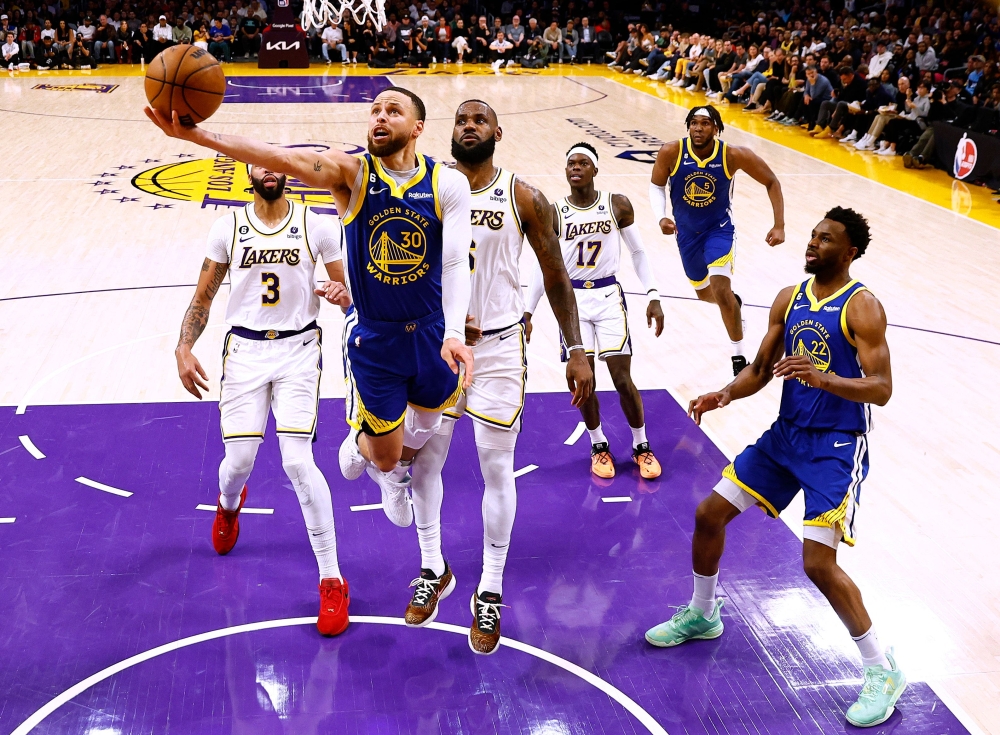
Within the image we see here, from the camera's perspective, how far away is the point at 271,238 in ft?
16.4

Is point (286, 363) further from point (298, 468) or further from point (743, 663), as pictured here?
point (743, 663)

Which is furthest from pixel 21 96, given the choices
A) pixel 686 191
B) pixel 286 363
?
pixel 286 363

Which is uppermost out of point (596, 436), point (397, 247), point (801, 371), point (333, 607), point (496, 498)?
point (397, 247)

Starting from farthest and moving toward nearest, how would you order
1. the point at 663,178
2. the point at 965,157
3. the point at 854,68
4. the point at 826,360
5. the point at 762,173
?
the point at 854,68, the point at 965,157, the point at 663,178, the point at 762,173, the point at 826,360

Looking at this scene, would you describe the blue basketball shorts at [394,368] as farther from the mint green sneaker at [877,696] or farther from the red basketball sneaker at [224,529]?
the mint green sneaker at [877,696]

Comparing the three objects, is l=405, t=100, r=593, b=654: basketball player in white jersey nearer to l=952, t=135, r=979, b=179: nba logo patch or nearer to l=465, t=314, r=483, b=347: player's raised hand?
l=465, t=314, r=483, b=347: player's raised hand

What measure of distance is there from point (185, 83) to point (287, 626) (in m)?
2.48

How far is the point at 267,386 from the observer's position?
4.95 meters

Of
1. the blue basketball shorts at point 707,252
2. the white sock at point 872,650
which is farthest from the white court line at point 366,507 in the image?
the blue basketball shorts at point 707,252

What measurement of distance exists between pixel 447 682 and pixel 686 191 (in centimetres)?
482

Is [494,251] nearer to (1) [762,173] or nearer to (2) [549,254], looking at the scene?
(2) [549,254]

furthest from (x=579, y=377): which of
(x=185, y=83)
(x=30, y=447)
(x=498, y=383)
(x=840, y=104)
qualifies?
(x=840, y=104)

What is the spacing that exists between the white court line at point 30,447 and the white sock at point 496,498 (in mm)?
3283

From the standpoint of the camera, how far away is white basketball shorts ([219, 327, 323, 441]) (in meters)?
4.86
